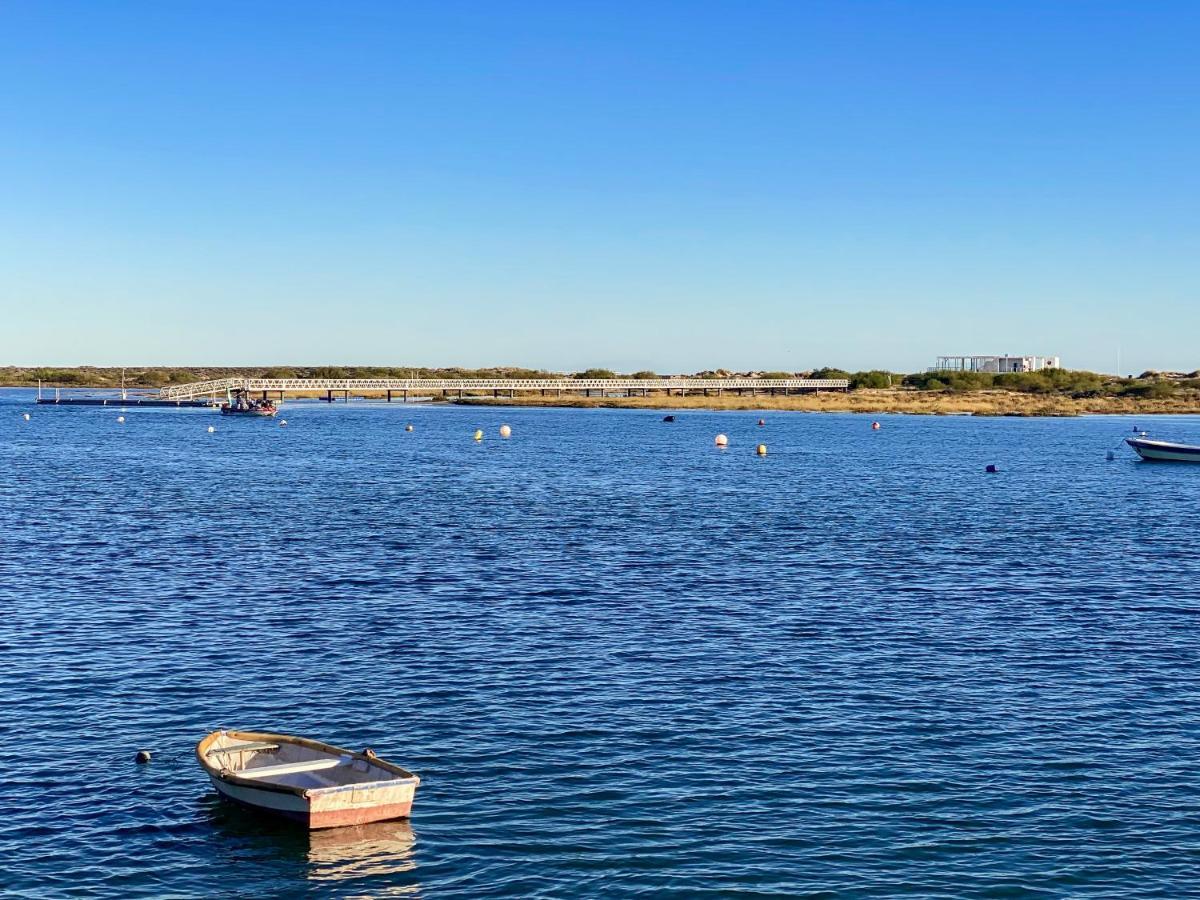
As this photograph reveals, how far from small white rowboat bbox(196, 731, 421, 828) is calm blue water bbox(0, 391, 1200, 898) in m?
0.63

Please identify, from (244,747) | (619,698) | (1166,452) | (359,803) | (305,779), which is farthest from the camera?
(1166,452)

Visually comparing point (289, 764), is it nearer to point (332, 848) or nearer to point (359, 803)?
point (359, 803)

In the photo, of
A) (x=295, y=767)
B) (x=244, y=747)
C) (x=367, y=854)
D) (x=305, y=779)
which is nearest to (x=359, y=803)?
(x=367, y=854)

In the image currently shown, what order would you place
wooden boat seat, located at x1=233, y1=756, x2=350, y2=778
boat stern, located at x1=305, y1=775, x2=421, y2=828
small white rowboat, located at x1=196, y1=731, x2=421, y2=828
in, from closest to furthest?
boat stern, located at x1=305, y1=775, x2=421, y2=828 < small white rowboat, located at x1=196, y1=731, x2=421, y2=828 < wooden boat seat, located at x1=233, y1=756, x2=350, y2=778

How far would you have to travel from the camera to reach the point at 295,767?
99.0 ft

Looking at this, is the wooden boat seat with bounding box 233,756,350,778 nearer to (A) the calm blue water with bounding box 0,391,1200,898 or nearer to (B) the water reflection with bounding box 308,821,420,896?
(A) the calm blue water with bounding box 0,391,1200,898

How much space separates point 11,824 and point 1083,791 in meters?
25.6

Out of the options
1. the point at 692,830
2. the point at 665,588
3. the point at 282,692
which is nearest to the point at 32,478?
the point at 665,588

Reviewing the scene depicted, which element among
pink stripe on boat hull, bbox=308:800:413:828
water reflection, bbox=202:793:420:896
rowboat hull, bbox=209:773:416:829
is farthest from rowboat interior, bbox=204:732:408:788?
water reflection, bbox=202:793:420:896

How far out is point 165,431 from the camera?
200m

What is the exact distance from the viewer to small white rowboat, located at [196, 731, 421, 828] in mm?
28234

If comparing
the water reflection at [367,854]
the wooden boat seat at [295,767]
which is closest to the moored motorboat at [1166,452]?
the wooden boat seat at [295,767]

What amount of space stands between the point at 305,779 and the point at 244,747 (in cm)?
263

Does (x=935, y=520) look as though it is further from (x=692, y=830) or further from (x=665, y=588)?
(x=692, y=830)
